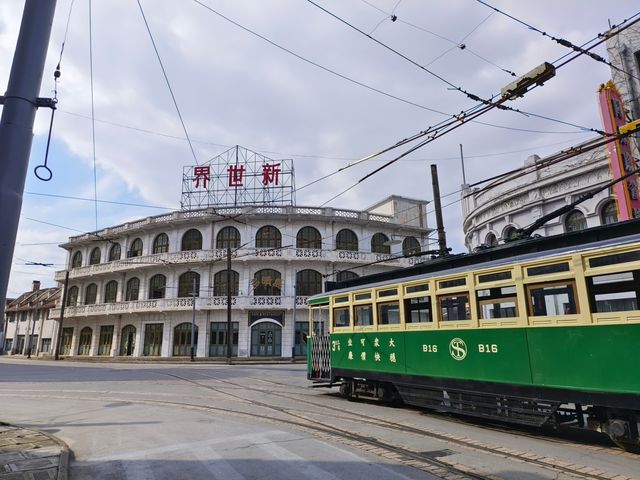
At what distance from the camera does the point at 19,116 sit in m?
4.94

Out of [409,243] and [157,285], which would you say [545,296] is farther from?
[157,285]

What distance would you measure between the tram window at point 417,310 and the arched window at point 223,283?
89.3ft

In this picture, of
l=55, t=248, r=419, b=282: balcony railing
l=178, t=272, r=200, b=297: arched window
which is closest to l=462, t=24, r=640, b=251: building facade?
l=55, t=248, r=419, b=282: balcony railing

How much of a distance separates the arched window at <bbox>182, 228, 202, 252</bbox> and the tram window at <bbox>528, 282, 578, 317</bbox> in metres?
33.3

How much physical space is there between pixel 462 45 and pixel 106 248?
4224 cm

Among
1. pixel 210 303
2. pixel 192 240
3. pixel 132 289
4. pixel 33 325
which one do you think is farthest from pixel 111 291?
pixel 33 325

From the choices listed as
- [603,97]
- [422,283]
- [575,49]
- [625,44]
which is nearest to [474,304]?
[422,283]

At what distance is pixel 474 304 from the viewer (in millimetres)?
8102

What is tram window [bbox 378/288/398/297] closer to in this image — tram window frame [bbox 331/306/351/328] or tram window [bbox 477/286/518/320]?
tram window frame [bbox 331/306/351/328]

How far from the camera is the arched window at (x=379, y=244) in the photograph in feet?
124

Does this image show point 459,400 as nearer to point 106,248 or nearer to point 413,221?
point 413,221

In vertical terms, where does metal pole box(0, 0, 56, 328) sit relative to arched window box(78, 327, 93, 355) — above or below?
above

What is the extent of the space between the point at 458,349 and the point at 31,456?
23.7 feet

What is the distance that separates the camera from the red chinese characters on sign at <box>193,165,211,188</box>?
37.6m
